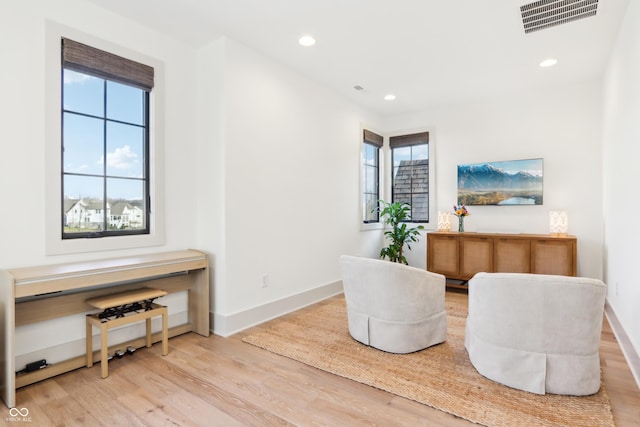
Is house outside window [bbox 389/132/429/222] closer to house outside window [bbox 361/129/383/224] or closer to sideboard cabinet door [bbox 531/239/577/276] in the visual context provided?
house outside window [bbox 361/129/383/224]

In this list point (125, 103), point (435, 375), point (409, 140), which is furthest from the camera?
point (409, 140)

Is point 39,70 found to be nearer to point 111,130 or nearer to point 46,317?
point 111,130

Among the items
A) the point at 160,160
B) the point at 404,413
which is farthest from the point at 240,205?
the point at 404,413

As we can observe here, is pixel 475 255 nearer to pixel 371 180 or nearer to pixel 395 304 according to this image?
pixel 371 180

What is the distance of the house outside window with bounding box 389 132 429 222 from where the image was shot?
5.64 m

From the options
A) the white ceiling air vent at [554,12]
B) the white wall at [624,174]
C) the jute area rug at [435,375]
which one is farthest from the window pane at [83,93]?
the white wall at [624,174]

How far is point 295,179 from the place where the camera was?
407 cm

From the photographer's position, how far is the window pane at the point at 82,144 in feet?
8.73

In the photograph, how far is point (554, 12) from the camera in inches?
111

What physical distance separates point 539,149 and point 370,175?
242 centimetres

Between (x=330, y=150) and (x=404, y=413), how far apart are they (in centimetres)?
337

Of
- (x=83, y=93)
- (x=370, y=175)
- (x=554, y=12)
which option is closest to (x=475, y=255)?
(x=370, y=175)

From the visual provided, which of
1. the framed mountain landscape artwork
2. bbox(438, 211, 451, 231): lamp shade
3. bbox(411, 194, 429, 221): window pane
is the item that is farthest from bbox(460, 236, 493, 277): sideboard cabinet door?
bbox(411, 194, 429, 221): window pane

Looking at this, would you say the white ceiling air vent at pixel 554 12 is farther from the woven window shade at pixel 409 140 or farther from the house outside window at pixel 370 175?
the house outside window at pixel 370 175
